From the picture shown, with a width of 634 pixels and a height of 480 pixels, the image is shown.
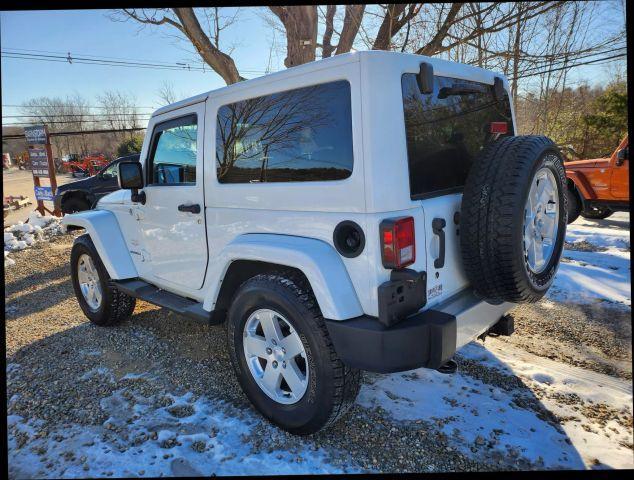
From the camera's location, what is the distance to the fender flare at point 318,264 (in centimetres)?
213

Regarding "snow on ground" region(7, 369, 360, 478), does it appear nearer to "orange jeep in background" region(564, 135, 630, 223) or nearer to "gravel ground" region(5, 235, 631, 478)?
"gravel ground" region(5, 235, 631, 478)

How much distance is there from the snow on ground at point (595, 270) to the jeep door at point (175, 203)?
392cm

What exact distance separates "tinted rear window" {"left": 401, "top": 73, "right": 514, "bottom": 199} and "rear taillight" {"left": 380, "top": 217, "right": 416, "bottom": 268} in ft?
0.78

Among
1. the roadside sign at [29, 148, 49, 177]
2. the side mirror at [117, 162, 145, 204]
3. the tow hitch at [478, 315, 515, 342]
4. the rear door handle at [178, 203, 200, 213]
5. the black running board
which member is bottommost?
the tow hitch at [478, 315, 515, 342]

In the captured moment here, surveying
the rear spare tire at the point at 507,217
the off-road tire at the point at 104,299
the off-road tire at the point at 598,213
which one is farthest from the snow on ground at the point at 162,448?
the off-road tire at the point at 598,213

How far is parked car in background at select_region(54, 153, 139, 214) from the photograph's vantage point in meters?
11.0

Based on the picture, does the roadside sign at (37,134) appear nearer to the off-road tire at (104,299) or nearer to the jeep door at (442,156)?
the off-road tire at (104,299)

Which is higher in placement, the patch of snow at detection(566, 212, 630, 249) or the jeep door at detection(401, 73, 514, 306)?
the jeep door at detection(401, 73, 514, 306)

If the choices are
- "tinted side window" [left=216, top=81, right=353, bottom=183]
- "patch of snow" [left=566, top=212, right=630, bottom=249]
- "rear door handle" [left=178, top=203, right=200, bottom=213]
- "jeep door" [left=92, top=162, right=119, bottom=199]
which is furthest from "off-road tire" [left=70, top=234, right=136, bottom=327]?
"jeep door" [left=92, top=162, right=119, bottom=199]

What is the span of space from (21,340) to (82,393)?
1.65 m

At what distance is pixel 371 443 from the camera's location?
2445 mm

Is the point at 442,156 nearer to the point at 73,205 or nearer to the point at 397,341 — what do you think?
the point at 397,341

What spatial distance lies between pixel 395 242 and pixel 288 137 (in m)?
0.96

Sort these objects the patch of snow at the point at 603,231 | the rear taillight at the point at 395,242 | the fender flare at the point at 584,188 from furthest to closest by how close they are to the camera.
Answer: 1. the fender flare at the point at 584,188
2. the patch of snow at the point at 603,231
3. the rear taillight at the point at 395,242
